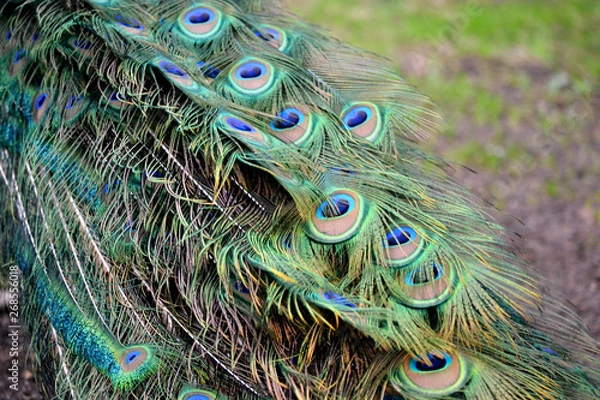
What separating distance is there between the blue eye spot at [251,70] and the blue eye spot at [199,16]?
316mm

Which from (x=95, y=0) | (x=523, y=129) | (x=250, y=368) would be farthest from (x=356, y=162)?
(x=523, y=129)

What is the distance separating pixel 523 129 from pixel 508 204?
110 centimetres

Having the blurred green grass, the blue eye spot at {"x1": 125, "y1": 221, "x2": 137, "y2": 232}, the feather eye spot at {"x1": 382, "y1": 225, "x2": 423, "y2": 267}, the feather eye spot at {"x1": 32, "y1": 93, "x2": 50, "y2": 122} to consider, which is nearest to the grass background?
the blurred green grass

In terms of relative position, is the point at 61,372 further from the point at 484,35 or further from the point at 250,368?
the point at 484,35

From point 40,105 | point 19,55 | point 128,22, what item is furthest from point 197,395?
point 19,55

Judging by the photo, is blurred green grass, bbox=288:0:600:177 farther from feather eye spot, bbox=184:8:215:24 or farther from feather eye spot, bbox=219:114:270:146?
feather eye spot, bbox=219:114:270:146

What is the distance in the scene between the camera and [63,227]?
8.27 feet

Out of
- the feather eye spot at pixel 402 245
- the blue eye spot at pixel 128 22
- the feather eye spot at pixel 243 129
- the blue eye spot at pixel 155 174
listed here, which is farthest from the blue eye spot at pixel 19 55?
the feather eye spot at pixel 402 245

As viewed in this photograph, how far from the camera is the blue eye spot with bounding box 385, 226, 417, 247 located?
221 centimetres

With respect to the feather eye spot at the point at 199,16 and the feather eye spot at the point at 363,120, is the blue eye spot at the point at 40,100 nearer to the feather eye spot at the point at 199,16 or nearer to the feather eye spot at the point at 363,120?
the feather eye spot at the point at 199,16

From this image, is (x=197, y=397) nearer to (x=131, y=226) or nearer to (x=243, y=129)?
(x=131, y=226)

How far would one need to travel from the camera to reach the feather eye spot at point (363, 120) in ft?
8.44

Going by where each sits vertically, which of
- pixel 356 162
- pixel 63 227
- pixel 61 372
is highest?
pixel 356 162

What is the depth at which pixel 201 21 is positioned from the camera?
2.82 meters
